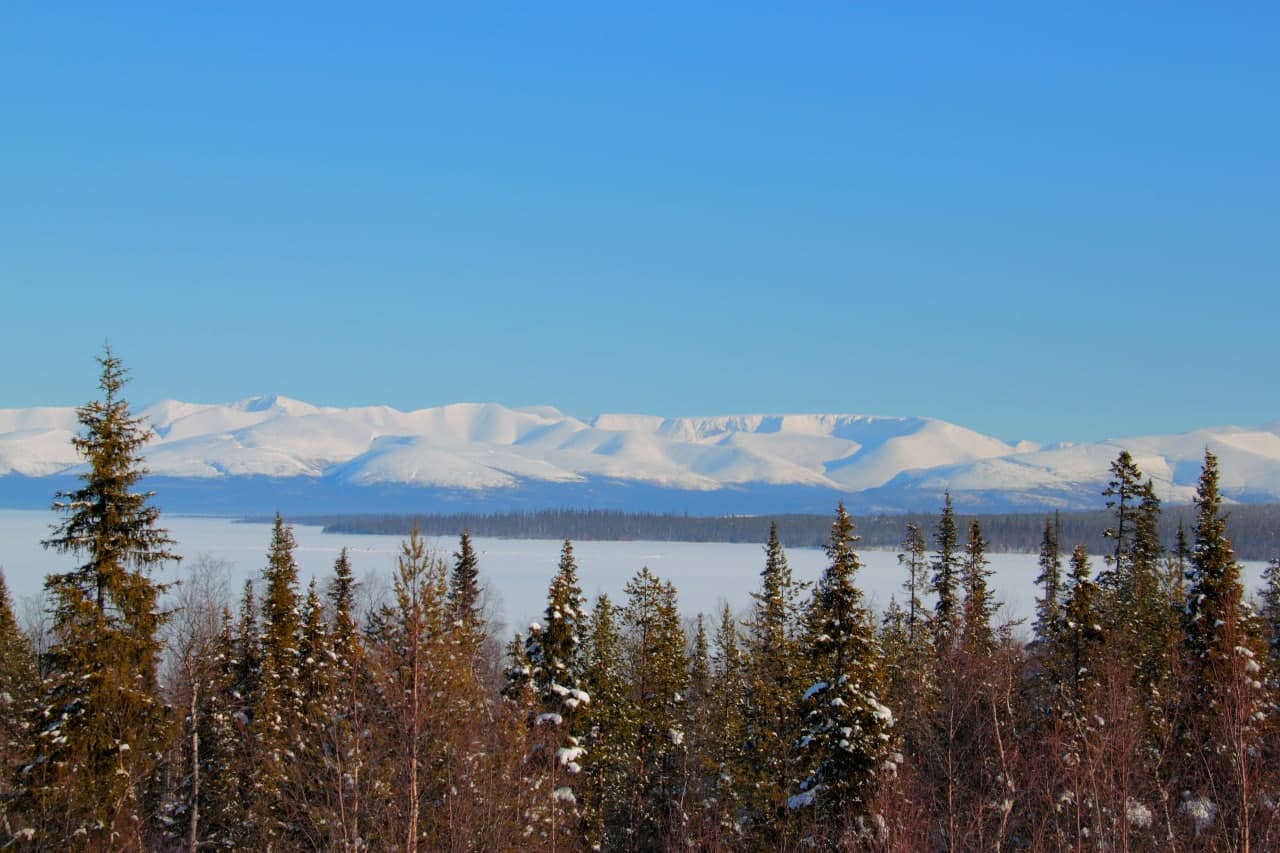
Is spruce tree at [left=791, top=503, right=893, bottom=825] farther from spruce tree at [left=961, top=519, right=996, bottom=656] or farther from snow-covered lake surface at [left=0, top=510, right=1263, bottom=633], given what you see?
snow-covered lake surface at [left=0, top=510, right=1263, bottom=633]

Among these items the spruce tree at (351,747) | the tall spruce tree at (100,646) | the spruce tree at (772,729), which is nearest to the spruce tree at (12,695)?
the tall spruce tree at (100,646)

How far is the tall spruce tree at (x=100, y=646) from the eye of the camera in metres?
25.4

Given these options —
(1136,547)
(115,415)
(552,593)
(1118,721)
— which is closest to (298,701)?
(552,593)

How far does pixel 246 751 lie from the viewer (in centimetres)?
3916

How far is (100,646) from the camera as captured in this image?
2544cm

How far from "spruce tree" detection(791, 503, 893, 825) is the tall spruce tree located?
16630 mm

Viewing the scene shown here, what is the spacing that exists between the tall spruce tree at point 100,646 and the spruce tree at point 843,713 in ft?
54.6

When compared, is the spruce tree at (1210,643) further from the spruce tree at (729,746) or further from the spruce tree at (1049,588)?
the spruce tree at (729,746)

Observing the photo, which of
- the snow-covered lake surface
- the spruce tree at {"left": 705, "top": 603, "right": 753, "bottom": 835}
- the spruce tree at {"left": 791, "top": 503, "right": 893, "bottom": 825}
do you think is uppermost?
the spruce tree at {"left": 791, "top": 503, "right": 893, "bottom": 825}

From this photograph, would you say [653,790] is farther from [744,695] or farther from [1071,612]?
[1071,612]

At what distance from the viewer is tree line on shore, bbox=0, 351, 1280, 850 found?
974 inches

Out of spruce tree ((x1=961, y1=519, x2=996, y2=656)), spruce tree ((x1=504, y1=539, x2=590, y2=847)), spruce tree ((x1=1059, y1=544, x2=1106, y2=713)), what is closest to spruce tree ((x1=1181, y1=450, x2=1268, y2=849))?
spruce tree ((x1=1059, y1=544, x2=1106, y2=713))

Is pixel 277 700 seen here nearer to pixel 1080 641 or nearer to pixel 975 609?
pixel 1080 641

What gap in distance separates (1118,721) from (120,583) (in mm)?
23438
